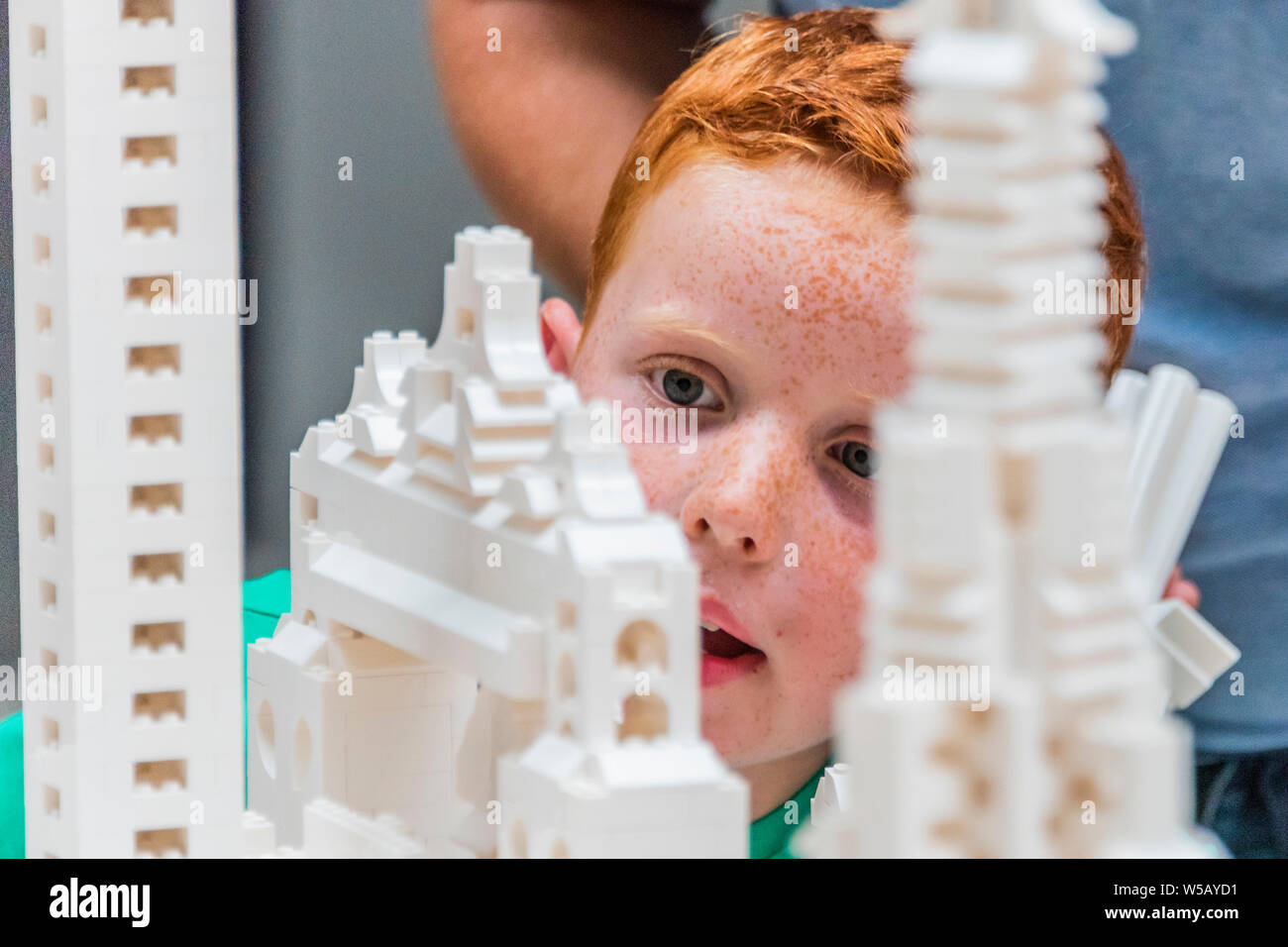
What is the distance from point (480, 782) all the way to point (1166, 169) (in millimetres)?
1078

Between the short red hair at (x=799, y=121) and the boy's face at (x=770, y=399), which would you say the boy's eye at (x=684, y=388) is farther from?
the short red hair at (x=799, y=121)

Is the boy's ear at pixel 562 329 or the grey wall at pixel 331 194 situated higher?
the grey wall at pixel 331 194

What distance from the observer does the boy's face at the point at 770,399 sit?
1.48 metres

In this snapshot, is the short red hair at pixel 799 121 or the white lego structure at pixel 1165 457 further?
the white lego structure at pixel 1165 457

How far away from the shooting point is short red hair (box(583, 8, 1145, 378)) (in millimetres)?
1539

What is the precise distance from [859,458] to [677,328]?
152 mm

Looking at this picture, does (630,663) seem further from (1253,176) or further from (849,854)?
(1253,176)

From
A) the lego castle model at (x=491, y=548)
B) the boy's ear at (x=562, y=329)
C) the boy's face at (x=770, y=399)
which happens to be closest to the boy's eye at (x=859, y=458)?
the boy's face at (x=770, y=399)

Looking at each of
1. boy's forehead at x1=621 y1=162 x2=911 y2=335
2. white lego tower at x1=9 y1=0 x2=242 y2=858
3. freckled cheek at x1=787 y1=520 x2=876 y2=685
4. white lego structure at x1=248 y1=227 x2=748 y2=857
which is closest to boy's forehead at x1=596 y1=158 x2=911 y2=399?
boy's forehead at x1=621 y1=162 x2=911 y2=335

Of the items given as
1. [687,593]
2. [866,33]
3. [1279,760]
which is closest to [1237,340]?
[1279,760]

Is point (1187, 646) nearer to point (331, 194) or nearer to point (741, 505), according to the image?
point (741, 505)

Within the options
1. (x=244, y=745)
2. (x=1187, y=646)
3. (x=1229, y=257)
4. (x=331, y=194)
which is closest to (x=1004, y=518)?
(x=244, y=745)

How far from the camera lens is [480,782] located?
141 centimetres

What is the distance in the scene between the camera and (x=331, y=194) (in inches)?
88.7
